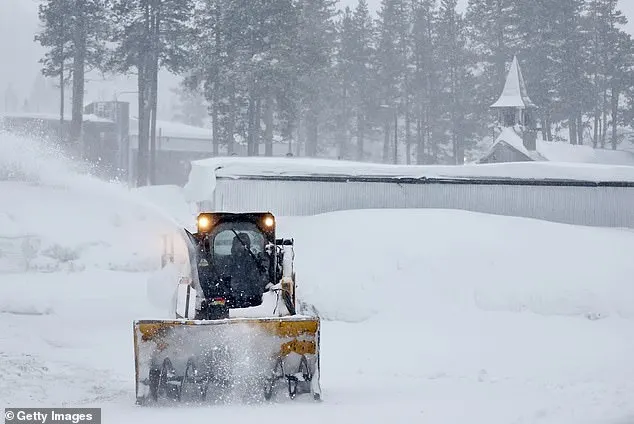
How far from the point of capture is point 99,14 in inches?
1969

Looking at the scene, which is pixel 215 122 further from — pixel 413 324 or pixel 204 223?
pixel 204 223

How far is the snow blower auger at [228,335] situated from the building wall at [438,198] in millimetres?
13257

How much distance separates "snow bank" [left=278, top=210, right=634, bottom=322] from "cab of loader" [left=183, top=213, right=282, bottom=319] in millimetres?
5563

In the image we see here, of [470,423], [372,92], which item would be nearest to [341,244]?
[470,423]

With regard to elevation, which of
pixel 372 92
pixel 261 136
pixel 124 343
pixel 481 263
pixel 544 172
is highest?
pixel 372 92

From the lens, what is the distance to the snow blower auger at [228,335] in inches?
390

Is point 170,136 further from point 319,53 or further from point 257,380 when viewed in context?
point 257,380

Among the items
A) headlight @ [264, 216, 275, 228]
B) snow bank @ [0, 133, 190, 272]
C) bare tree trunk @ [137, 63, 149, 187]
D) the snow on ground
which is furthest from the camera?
bare tree trunk @ [137, 63, 149, 187]

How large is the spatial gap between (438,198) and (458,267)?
24.7ft

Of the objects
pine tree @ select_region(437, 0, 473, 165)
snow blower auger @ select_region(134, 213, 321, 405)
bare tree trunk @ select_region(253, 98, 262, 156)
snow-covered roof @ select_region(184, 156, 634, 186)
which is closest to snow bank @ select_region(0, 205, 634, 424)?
snow blower auger @ select_region(134, 213, 321, 405)

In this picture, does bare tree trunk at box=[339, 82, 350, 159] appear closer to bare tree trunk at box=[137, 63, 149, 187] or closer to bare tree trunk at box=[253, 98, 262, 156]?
bare tree trunk at box=[253, 98, 262, 156]

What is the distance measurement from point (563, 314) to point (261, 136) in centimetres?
3819

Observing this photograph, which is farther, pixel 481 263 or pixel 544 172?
pixel 544 172

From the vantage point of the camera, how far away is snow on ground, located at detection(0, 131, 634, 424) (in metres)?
9.80
